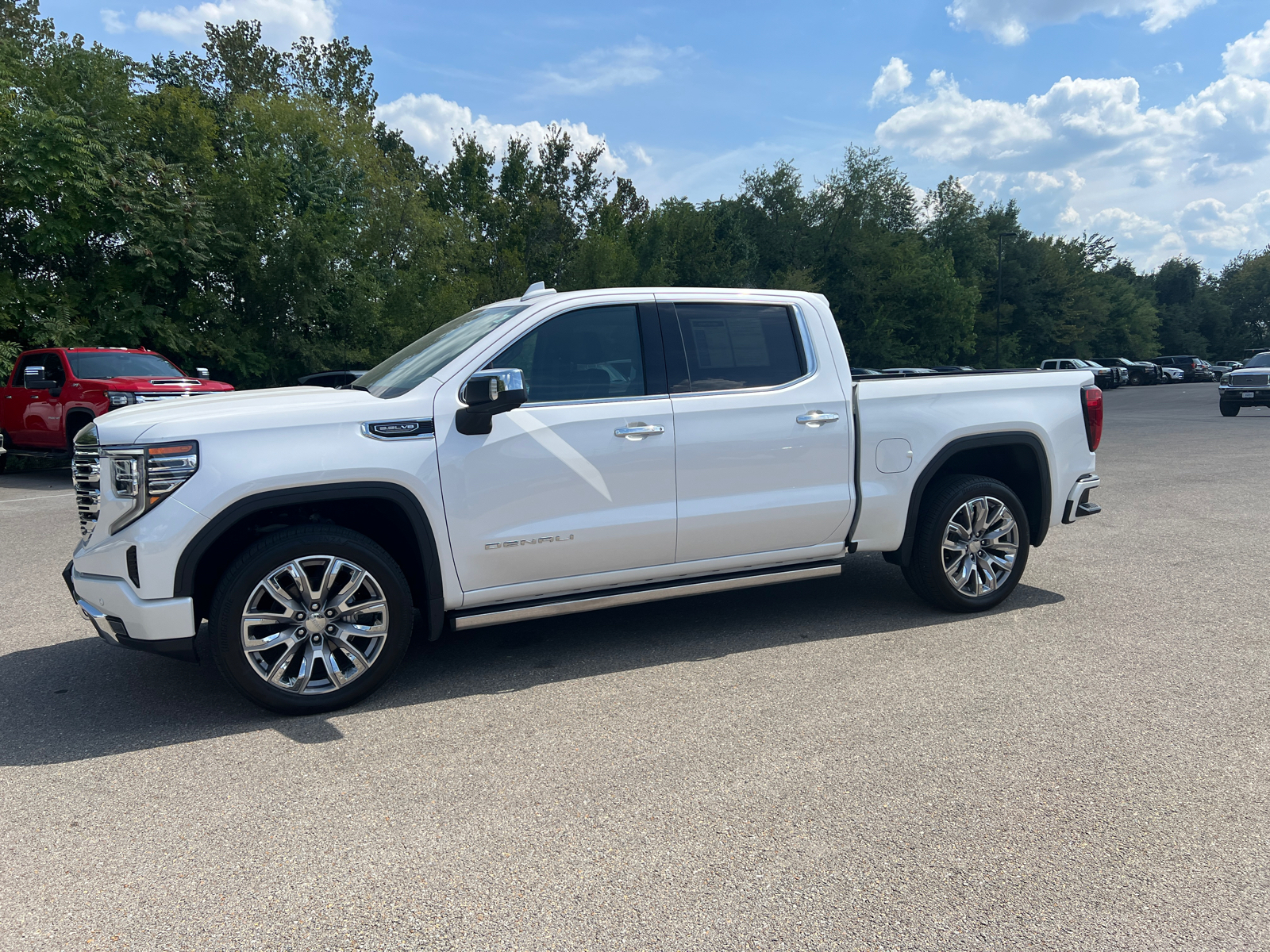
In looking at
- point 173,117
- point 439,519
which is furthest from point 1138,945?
point 173,117

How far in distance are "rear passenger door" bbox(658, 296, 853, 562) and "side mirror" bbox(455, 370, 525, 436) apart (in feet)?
3.03

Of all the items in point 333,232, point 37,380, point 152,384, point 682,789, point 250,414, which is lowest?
point 682,789

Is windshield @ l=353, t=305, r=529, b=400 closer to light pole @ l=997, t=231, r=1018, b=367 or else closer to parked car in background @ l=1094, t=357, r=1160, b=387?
light pole @ l=997, t=231, r=1018, b=367

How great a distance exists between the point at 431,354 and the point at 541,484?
107 cm

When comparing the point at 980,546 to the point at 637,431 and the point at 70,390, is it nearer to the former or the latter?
the point at 637,431

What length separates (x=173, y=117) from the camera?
27.5 metres

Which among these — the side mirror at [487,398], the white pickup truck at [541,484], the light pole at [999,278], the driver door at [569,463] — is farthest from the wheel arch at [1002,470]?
the light pole at [999,278]

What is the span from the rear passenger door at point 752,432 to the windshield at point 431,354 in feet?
3.10

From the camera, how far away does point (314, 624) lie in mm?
4141

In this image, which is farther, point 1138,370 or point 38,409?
point 1138,370

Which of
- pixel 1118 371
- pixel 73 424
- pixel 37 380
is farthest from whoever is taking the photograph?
pixel 1118 371

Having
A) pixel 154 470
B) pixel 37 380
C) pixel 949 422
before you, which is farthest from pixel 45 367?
pixel 949 422

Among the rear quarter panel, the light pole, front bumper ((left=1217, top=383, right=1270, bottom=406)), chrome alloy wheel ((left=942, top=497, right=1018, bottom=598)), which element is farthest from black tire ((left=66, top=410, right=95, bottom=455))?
the light pole

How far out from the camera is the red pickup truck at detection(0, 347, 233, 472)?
44.2 feet
